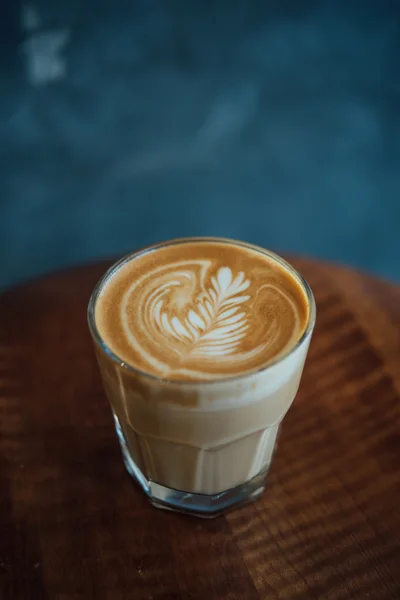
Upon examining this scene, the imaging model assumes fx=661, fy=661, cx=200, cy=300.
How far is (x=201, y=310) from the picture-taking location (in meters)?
0.72

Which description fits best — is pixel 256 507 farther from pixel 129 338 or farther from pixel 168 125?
pixel 168 125

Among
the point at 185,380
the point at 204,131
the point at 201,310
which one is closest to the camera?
the point at 185,380

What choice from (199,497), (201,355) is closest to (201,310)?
(201,355)

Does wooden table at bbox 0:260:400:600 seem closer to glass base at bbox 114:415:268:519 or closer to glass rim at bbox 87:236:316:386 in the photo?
glass base at bbox 114:415:268:519

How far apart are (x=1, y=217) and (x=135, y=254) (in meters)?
1.05

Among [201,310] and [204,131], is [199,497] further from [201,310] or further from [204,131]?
[204,131]

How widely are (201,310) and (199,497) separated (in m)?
0.21

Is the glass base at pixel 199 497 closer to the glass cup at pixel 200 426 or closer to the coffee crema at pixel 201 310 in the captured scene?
the glass cup at pixel 200 426

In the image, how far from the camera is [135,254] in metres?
0.77

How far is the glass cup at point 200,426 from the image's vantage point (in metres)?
0.61

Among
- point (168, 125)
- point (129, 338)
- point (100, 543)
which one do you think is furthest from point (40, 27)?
point (100, 543)

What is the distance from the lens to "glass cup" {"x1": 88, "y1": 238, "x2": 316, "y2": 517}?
61 cm

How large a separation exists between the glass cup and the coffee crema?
0.01m

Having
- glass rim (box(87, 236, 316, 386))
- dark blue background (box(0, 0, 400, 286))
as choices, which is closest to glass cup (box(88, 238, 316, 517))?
glass rim (box(87, 236, 316, 386))
